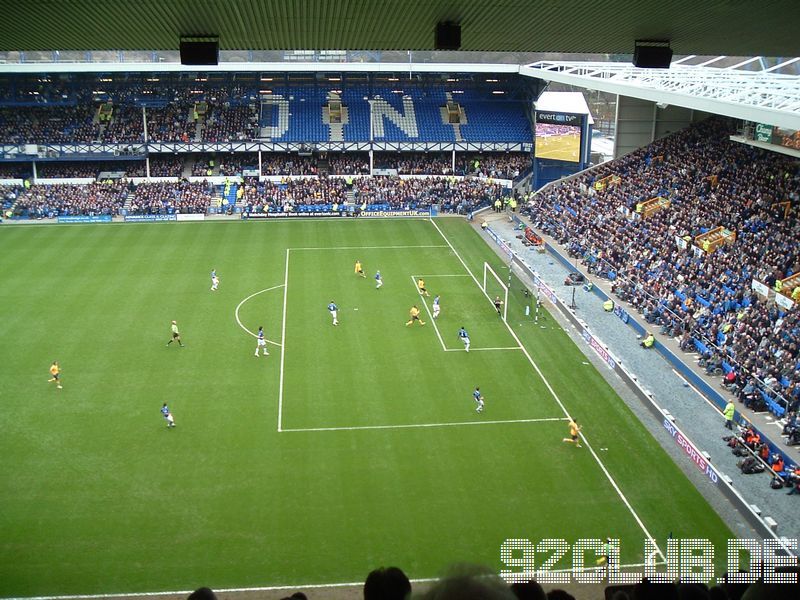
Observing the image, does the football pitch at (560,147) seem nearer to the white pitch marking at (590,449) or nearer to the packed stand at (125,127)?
the white pitch marking at (590,449)

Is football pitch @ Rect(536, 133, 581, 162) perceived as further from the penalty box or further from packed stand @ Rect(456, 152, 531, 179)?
the penalty box

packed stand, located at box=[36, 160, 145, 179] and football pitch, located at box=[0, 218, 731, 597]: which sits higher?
packed stand, located at box=[36, 160, 145, 179]

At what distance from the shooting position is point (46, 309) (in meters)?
37.5

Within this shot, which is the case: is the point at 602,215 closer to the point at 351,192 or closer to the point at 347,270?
the point at 347,270

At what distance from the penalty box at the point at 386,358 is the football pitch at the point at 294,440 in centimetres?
11

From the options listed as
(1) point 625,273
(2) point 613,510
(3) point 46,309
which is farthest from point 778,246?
(3) point 46,309

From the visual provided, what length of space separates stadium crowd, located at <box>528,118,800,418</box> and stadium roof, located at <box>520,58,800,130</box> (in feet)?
16.9

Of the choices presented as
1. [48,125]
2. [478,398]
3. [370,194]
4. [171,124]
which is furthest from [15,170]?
[478,398]

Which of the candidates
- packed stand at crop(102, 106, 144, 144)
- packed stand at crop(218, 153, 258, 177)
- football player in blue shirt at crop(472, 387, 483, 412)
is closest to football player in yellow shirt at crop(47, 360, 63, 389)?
football player in blue shirt at crop(472, 387, 483, 412)

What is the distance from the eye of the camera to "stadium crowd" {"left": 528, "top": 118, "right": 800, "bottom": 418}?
29.4 m

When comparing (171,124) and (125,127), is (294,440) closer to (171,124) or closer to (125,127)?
(171,124)

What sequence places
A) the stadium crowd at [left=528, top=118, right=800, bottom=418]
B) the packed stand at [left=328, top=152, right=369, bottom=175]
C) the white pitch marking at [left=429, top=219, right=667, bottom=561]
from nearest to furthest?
the white pitch marking at [left=429, top=219, right=667, bottom=561] < the stadium crowd at [left=528, top=118, right=800, bottom=418] < the packed stand at [left=328, top=152, right=369, bottom=175]

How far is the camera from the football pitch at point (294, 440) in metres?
19.8

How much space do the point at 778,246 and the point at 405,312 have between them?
56.0 feet
